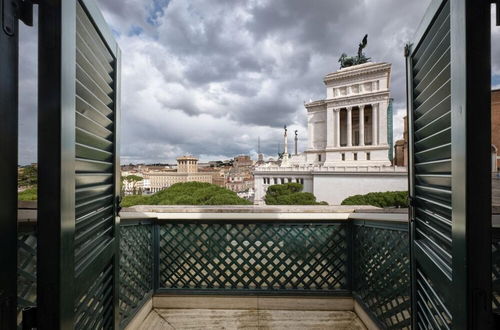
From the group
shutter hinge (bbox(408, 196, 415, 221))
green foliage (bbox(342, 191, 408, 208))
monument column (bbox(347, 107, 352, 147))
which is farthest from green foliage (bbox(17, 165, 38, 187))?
monument column (bbox(347, 107, 352, 147))

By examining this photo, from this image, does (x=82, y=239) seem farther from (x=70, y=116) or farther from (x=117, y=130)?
(x=117, y=130)

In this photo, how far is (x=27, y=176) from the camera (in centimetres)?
82

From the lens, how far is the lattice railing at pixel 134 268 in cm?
202

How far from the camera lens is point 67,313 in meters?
0.89

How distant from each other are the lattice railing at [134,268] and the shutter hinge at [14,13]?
155 centimetres

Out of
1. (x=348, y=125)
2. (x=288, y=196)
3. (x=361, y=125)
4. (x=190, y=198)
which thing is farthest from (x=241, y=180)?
(x=190, y=198)

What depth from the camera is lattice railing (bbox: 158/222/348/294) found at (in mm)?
2514

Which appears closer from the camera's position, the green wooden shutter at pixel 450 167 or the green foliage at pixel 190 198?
the green wooden shutter at pixel 450 167

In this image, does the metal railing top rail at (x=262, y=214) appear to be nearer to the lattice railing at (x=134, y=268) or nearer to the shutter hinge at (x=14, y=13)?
the lattice railing at (x=134, y=268)

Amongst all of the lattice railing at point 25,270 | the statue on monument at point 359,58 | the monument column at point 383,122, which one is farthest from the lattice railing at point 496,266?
the statue on monument at point 359,58

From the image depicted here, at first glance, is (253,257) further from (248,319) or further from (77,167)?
(77,167)

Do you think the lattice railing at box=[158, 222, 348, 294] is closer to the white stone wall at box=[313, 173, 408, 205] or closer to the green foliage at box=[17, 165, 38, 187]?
the green foliage at box=[17, 165, 38, 187]

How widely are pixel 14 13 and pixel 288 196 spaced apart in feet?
62.7

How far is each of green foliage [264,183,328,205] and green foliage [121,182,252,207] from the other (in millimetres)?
3105
